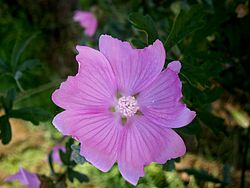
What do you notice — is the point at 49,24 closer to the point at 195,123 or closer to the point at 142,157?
the point at 195,123

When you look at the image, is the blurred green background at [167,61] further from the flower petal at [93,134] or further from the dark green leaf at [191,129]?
the flower petal at [93,134]

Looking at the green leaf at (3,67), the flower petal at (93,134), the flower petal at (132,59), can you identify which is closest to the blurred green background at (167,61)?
the green leaf at (3,67)

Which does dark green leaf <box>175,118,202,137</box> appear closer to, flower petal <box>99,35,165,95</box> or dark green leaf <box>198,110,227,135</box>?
dark green leaf <box>198,110,227,135</box>

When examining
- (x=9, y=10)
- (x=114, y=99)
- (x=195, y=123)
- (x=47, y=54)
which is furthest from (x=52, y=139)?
(x=114, y=99)

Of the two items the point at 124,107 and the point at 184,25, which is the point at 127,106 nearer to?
the point at 124,107

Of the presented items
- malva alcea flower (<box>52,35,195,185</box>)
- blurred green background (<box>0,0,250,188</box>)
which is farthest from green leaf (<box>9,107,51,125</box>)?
malva alcea flower (<box>52,35,195,185</box>)

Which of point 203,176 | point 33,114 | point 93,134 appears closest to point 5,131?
point 33,114
